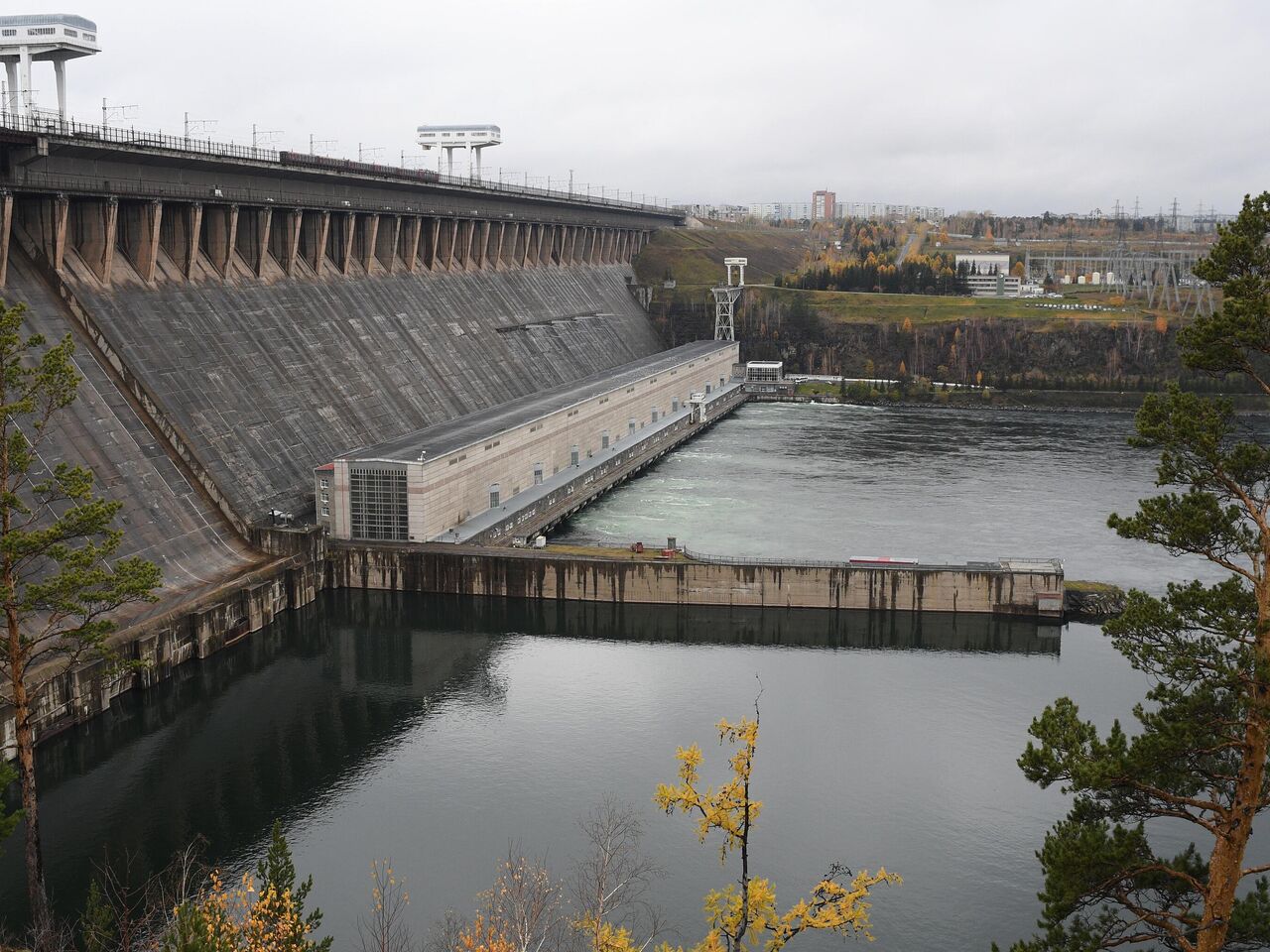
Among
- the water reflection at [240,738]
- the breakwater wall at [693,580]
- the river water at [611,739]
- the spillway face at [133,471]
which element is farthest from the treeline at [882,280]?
the water reflection at [240,738]

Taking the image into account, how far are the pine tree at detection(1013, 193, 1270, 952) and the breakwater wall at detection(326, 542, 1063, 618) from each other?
28.8 m

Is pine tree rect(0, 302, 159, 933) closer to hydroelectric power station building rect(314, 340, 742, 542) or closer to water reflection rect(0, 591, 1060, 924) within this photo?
water reflection rect(0, 591, 1060, 924)

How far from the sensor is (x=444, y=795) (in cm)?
2978

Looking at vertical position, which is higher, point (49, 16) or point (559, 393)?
point (49, 16)

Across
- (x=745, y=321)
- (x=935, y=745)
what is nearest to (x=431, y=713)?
(x=935, y=745)

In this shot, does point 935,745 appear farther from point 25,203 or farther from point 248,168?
point 248,168

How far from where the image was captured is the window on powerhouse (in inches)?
1858

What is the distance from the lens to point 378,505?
47562 mm

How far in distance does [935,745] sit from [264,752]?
1780 centimetres

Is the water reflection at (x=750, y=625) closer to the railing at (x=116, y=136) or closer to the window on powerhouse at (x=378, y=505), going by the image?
the window on powerhouse at (x=378, y=505)

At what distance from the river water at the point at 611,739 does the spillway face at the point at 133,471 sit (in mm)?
3155

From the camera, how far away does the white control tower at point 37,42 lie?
54156mm

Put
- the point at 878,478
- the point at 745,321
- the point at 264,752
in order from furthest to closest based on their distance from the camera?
1. the point at 745,321
2. the point at 878,478
3. the point at 264,752

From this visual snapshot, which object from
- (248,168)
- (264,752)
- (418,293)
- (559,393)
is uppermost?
(248,168)
